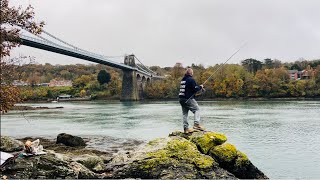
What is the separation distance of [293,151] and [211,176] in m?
10.0

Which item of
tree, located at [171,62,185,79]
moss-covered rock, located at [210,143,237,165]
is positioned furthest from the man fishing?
tree, located at [171,62,185,79]

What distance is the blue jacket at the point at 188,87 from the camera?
38.1 ft

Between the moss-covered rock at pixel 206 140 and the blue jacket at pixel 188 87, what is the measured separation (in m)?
1.28

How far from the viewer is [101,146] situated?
69.1 ft

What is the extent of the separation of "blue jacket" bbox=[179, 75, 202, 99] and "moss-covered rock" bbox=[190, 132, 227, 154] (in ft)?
4.21

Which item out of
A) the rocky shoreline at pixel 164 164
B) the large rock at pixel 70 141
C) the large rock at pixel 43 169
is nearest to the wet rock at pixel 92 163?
the rocky shoreline at pixel 164 164

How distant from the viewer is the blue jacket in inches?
458

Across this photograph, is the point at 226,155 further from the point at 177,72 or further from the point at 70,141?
the point at 177,72

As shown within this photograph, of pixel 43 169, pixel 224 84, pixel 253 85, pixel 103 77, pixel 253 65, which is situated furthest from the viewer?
pixel 103 77

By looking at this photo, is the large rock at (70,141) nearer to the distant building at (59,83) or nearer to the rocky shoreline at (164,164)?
the rocky shoreline at (164,164)

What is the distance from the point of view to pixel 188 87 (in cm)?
1172

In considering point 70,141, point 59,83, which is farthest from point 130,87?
point 70,141

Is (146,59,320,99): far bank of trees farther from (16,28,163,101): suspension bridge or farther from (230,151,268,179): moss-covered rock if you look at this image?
(230,151,268,179): moss-covered rock

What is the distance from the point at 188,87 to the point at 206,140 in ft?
5.54
